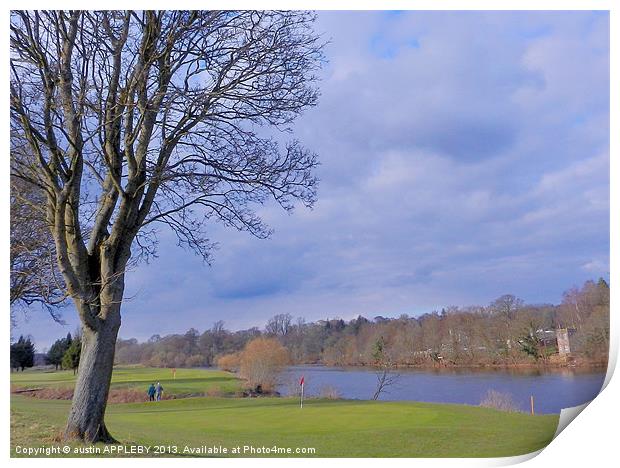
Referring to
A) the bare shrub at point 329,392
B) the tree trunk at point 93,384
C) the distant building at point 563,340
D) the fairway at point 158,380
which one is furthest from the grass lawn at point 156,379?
the distant building at point 563,340

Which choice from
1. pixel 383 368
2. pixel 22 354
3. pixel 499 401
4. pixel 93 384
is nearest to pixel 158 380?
pixel 93 384

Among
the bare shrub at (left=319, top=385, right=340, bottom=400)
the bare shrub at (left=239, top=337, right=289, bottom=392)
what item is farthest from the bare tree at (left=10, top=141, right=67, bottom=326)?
the bare shrub at (left=319, top=385, right=340, bottom=400)

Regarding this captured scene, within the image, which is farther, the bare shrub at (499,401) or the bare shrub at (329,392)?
the bare shrub at (329,392)

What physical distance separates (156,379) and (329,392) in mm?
2284

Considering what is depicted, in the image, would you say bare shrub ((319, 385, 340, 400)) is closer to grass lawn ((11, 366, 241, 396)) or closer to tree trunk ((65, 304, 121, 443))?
grass lawn ((11, 366, 241, 396))

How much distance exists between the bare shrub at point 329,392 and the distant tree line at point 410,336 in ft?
1.16

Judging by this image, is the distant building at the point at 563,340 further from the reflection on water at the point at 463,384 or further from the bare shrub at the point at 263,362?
the bare shrub at the point at 263,362

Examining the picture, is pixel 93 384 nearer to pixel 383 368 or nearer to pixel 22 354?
pixel 22 354

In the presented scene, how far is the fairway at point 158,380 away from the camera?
555cm

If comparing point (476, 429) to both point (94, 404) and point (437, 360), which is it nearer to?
point (437, 360)

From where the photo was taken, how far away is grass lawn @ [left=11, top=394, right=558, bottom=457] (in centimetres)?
529

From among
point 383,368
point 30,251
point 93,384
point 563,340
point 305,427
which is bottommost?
point 305,427

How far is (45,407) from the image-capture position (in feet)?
18.6

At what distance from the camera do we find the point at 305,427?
5.68 meters
